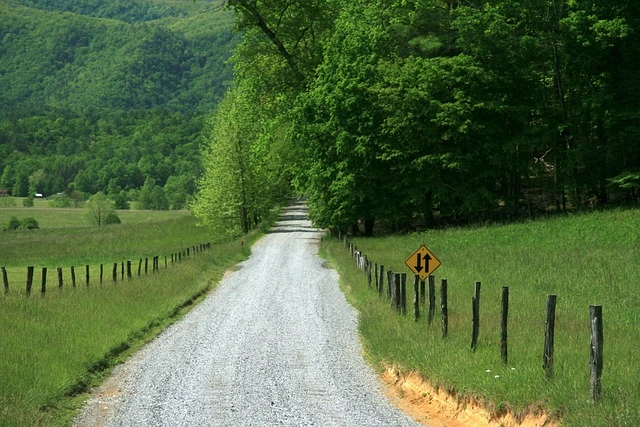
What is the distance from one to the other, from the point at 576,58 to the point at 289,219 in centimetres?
4152

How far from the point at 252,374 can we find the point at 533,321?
5.55 meters

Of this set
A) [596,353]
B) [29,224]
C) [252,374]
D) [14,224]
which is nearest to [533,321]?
[252,374]

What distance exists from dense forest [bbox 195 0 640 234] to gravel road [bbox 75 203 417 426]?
23.0m

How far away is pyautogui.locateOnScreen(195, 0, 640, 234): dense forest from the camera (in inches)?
1811

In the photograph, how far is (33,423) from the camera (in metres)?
10.6

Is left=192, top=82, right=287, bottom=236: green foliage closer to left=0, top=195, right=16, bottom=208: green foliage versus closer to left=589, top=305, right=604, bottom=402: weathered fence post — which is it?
left=589, top=305, right=604, bottom=402: weathered fence post

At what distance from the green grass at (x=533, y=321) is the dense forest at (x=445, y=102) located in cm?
899

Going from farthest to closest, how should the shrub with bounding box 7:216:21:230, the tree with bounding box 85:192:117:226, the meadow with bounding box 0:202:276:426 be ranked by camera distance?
the tree with bounding box 85:192:117:226 → the shrub with bounding box 7:216:21:230 → the meadow with bounding box 0:202:276:426

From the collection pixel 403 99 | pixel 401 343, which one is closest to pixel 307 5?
pixel 403 99

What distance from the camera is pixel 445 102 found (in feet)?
160

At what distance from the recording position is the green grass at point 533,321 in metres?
10.8

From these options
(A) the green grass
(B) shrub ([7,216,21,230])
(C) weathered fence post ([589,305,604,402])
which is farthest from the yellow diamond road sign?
(B) shrub ([7,216,21,230])

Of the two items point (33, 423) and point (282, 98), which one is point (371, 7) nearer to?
point (282, 98)

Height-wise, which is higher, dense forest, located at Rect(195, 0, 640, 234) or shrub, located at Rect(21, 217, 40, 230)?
dense forest, located at Rect(195, 0, 640, 234)
